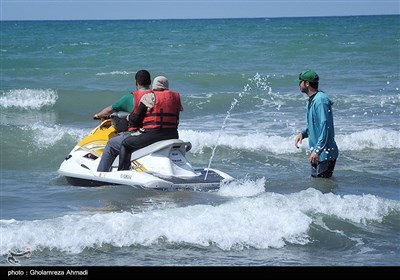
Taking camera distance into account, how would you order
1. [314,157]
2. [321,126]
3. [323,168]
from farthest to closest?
[323,168] → [314,157] → [321,126]

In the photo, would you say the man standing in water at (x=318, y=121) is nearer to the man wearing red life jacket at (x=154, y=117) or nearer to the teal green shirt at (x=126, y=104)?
the man wearing red life jacket at (x=154, y=117)

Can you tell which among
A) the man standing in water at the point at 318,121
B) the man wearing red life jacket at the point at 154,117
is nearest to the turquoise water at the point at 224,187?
the man standing in water at the point at 318,121

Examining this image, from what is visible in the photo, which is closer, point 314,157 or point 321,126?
point 321,126

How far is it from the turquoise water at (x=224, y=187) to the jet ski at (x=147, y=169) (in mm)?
144

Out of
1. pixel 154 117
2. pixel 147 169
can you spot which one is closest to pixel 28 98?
pixel 147 169

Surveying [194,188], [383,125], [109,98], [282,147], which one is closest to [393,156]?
[282,147]

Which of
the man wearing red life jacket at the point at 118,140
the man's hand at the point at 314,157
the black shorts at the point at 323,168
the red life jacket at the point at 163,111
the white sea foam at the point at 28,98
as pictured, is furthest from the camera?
the white sea foam at the point at 28,98

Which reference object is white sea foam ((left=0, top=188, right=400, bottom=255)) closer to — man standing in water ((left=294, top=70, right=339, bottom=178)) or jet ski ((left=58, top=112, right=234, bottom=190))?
man standing in water ((left=294, top=70, right=339, bottom=178))

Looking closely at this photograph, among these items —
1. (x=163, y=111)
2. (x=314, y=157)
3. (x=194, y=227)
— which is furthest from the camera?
(x=163, y=111)

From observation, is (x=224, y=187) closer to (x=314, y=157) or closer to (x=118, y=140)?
(x=314, y=157)

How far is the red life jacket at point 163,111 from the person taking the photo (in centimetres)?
983

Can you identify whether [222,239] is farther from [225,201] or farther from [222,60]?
[222,60]

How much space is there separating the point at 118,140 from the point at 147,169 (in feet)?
1.59

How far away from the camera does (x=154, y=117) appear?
9898mm
